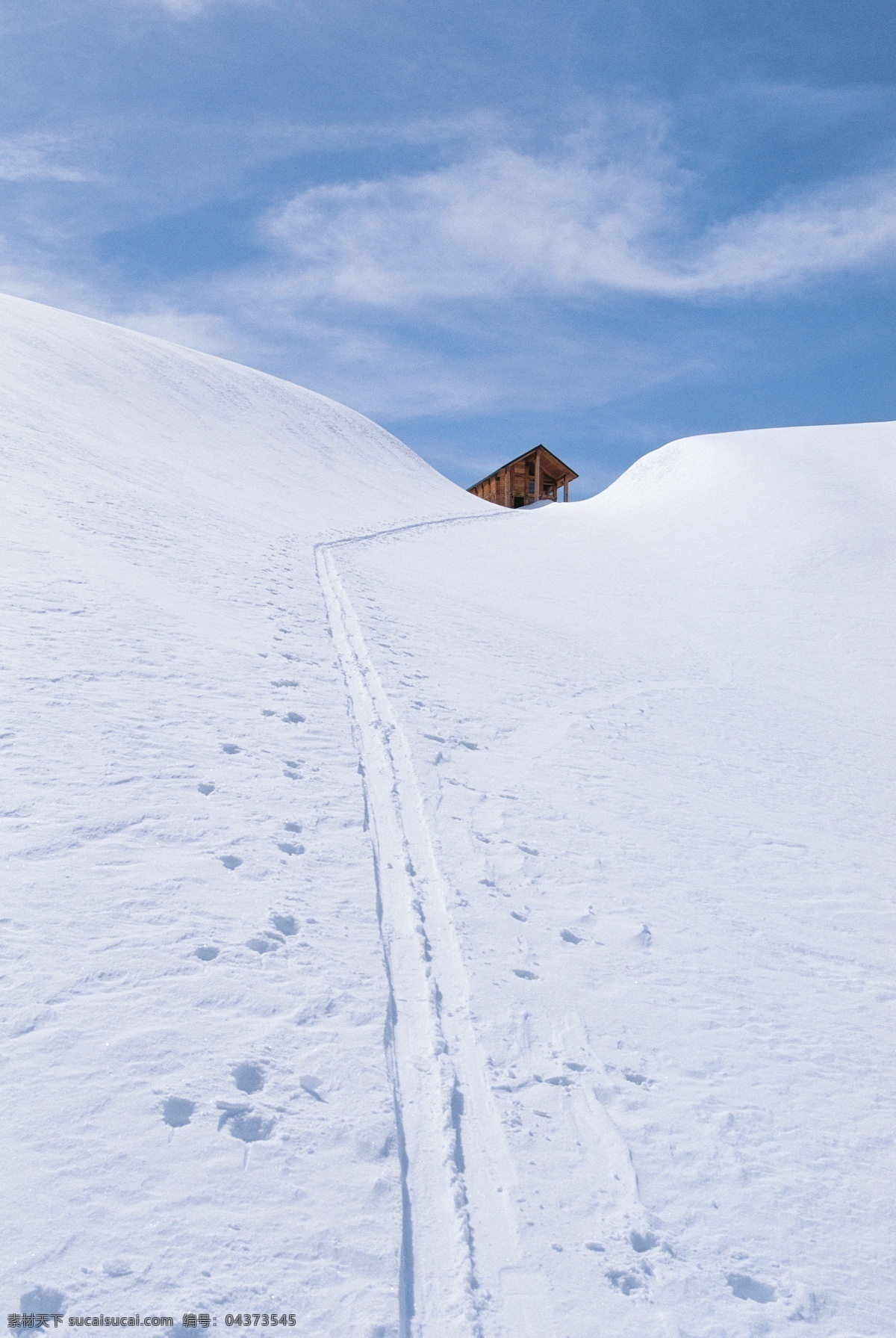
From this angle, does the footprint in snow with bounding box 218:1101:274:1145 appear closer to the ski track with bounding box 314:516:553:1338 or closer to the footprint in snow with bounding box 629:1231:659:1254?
the ski track with bounding box 314:516:553:1338

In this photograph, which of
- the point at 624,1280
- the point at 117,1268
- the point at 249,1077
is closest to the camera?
the point at 117,1268

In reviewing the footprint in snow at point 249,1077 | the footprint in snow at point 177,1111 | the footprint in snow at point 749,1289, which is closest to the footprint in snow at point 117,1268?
the footprint in snow at point 177,1111

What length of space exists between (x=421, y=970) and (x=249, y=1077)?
121 cm

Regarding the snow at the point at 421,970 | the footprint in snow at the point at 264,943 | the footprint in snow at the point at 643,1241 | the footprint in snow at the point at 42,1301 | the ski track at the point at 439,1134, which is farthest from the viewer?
the footprint in snow at the point at 264,943

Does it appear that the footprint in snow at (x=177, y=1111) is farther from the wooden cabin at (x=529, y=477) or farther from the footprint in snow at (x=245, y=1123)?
the wooden cabin at (x=529, y=477)

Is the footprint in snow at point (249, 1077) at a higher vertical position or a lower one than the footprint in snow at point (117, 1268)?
higher

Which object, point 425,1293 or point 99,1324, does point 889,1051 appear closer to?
point 425,1293

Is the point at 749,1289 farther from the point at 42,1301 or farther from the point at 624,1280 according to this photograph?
the point at 42,1301

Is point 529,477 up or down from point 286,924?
up

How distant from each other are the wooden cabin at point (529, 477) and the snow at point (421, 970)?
3764 centimetres

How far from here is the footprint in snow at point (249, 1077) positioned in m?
3.84

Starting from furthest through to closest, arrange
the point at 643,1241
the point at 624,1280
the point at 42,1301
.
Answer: the point at 643,1241 → the point at 624,1280 → the point at 42,1301

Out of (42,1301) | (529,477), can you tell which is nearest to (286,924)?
(42,1301)

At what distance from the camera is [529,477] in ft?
161
